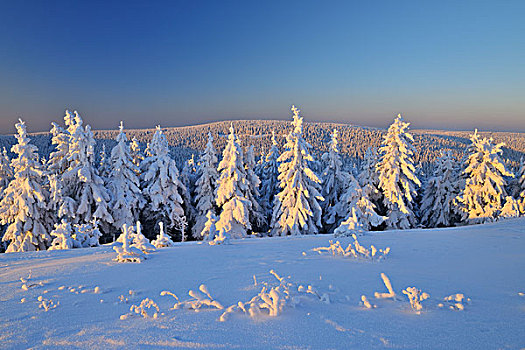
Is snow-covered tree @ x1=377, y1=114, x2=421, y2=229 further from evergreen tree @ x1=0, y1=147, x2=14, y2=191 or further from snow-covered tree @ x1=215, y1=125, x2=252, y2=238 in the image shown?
evergreen tree @ x1=0, y1=147, x2=14, y2=191

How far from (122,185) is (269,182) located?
1382 centimetres

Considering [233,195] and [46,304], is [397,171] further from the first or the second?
[46,304]

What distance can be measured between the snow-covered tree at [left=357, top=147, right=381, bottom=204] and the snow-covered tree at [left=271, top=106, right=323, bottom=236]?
7344 millimetres

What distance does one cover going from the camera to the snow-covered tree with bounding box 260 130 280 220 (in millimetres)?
28750

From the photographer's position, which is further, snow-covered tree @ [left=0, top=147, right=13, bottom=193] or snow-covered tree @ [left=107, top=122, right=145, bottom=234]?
snow-covered tree @ [left=0, top=147, right=13, bottom=193]

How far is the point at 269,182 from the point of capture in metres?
29.9

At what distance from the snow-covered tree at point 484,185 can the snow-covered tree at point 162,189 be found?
2451 cm

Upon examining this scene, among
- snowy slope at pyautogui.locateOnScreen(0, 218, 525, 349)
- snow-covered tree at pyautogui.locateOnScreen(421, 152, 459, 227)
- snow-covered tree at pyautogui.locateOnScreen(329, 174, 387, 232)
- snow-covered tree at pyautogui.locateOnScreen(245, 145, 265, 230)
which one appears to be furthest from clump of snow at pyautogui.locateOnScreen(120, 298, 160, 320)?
snow-covered tree at pyautogui.locateOnScreen(421, 152, 459, 227)

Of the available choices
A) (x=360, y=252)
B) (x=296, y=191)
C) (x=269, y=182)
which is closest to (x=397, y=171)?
(x=296, y=191)

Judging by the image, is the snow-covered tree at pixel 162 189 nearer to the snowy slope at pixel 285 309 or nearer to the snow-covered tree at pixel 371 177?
the snow-covered tree at pixel 371 177

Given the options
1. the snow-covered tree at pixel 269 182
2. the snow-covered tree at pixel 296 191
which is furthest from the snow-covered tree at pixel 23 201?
the snow-covered tree at pixel 269 182

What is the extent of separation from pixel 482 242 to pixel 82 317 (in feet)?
29.8

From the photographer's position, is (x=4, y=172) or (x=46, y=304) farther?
(x=4, y=172)

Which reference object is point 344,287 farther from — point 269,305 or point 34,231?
point 34,231
